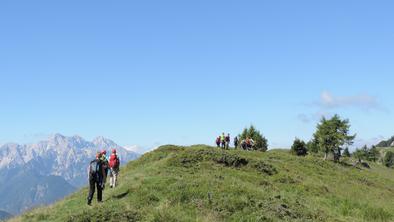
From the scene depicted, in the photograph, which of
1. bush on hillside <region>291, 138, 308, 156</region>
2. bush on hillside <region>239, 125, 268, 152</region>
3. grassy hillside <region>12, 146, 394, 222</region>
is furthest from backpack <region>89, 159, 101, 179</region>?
bush on hillside <region>291, 138, 308, 156</region>

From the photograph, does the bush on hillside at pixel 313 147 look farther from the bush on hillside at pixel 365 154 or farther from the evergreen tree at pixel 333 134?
the bush on hillside at pixel 365 154

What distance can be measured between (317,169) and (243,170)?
21.6 metres

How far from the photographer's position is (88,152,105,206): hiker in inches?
930

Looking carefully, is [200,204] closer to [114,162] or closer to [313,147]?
[114,162]

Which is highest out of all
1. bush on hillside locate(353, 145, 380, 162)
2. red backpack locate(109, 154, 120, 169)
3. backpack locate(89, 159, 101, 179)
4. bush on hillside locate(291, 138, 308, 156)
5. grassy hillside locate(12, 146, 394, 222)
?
bush on hillside locate(353, 145, 380, 162)

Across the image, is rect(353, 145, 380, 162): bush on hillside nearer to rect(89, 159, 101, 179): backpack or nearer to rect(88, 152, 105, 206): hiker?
rect(88, 152, 105, 206): hiker

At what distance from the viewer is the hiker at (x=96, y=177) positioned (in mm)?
23625

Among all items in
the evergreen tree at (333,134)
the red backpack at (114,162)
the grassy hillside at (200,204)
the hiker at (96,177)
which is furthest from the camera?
the evergreen tree at (333,134)

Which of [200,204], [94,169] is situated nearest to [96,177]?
[94,169]

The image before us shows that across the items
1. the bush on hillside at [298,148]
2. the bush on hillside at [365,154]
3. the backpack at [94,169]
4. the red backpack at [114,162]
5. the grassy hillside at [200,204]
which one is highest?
the bush on hillside at [365,154]

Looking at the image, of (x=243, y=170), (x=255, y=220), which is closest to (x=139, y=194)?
(x=255, y=220)

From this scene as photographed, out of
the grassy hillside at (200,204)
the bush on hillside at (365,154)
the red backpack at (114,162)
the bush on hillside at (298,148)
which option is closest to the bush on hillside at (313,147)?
the bush on hillside at (298,148)

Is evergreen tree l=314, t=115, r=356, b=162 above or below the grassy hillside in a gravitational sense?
above

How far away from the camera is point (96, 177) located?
2377cm
